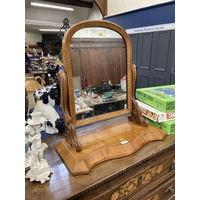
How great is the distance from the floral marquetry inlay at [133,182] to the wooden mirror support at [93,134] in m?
0.11

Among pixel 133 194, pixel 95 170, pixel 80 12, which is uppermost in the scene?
pixel 80 12

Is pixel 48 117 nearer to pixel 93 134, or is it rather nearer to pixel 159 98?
pixel 93 134

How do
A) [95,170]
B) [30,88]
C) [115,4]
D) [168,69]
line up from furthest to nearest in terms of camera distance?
1. [115,4]
2. [168,69]
3. [30,88]
4. [95,170]

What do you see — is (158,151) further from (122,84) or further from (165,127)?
(122,84)

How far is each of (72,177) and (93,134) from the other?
0.23m

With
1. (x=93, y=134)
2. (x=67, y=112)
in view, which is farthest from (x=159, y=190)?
(x=67, y=112)

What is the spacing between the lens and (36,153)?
1.63 ft

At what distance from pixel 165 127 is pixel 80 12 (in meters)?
4.12

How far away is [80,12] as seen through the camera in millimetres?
4137

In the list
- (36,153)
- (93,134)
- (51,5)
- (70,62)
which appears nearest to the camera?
(36,153)

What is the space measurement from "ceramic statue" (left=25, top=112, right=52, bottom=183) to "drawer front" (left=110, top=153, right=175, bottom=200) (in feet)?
0.80

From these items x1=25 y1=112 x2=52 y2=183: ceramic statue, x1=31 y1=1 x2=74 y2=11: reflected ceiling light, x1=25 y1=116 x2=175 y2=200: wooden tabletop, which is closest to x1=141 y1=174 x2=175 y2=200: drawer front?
x1=25 y1=116 x2=175 y2=200: wooden tabletop
